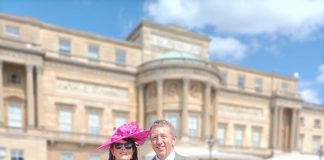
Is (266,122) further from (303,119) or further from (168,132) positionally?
(168,132)

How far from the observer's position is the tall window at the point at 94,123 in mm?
28594

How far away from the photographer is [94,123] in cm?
2880

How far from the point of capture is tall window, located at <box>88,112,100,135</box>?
28.6 m

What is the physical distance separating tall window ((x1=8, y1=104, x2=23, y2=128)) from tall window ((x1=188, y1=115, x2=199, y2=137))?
14.6m

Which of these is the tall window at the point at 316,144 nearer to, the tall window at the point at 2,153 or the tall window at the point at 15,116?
the tall window at the point at 15,116

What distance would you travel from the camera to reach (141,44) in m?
30.7

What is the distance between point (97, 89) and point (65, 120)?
398 centimetres

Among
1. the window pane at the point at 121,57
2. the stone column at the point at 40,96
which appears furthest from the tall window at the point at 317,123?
the stone column at the point at 40,96

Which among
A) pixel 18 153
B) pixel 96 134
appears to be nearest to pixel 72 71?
pixel 96 134

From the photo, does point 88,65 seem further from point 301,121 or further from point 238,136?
point 301,121

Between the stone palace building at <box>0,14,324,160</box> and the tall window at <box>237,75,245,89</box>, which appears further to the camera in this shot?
the tall window at <box>237,75,245,89</box>

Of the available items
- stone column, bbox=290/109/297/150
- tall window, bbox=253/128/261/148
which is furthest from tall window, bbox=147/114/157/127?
stone column, bbox=290/109/297/150

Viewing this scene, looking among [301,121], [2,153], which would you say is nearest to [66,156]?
[2,153]

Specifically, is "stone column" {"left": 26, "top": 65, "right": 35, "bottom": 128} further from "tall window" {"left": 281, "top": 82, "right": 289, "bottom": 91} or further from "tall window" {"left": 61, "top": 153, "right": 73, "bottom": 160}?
"tall window" {"left": 281, "top": 82, "right": 289, "bottom": 91}
